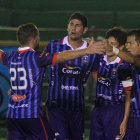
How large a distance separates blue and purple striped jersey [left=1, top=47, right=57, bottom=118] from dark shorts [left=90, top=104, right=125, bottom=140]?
3.23 ft

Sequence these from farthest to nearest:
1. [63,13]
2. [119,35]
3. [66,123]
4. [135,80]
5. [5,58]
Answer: [63,13], [66,123], [119,35], [135,80], [5,58]

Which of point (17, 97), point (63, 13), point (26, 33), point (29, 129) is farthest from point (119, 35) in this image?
point (63, 13)

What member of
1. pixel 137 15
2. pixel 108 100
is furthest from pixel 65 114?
pixel 137 15

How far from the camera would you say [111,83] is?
17.2 feet

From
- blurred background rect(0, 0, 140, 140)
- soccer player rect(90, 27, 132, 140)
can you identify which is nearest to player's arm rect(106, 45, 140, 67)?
soccer player rect(90, 27, 132, 140)

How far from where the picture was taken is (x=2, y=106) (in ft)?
26.6

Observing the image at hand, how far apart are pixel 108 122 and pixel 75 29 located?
1.13m

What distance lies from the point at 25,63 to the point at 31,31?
0.33 m

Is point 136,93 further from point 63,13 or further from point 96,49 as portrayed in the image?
point 63,13

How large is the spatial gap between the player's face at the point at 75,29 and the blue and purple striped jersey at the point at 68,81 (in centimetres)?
13

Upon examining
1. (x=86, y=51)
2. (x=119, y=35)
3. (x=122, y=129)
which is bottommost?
(x=122, y=129)

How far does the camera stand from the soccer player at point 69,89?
17.6ft

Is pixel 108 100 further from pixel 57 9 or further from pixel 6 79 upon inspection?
pixel 57 9

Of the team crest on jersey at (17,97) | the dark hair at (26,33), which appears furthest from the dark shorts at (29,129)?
the dark hair at (26,33)
